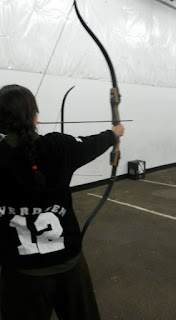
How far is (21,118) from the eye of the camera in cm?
69

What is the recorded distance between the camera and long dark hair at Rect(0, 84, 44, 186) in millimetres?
684

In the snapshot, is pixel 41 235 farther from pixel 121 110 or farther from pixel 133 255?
pixel 121 110

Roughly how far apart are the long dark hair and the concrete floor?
1030 millimetres

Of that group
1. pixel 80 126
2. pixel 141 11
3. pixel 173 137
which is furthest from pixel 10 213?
pixel 173 137

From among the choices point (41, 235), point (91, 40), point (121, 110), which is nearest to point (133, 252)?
point (41, 235)

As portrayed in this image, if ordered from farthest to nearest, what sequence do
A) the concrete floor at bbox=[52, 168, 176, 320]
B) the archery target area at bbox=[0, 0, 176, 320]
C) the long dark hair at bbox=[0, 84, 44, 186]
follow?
the archery target area at bbox=[0, 0, 176, 320]
the concrete floor at bbox=[52, 168, 176, 320]
the long dark hair at bbox=[0, 84, 44, 186]

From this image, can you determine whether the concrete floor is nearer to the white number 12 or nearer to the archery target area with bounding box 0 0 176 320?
the archery target area with bounding box 0 0 176 320

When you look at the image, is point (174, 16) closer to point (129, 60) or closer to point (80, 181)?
point (129, 60)

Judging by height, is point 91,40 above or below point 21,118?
above

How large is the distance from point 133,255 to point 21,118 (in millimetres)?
Result: 1540

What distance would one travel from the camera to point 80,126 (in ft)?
11.7

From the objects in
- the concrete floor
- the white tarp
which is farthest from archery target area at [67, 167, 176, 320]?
the white tarp

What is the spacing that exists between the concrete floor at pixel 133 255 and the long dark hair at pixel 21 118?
1.03 m

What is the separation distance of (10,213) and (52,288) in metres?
0.24
